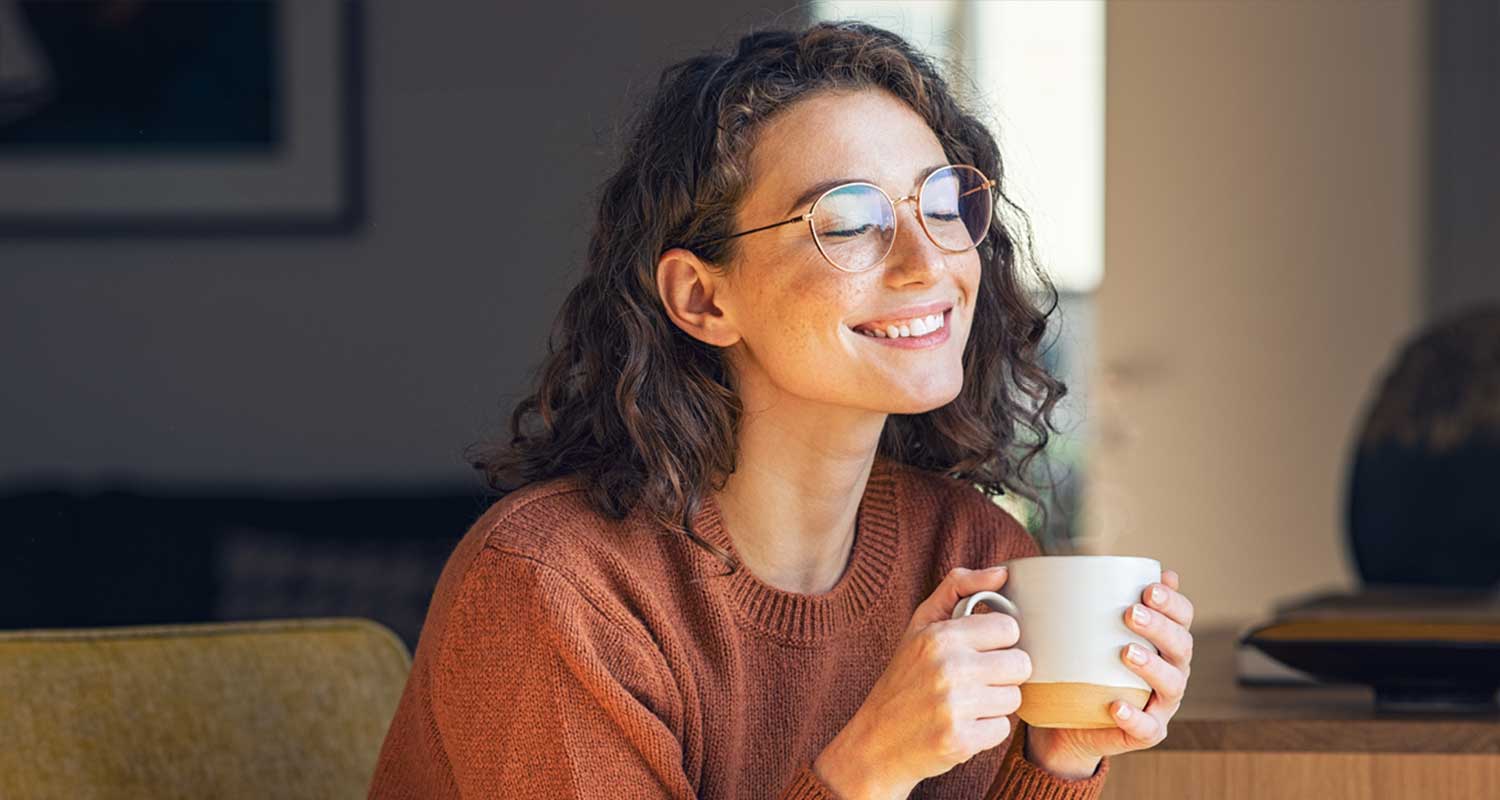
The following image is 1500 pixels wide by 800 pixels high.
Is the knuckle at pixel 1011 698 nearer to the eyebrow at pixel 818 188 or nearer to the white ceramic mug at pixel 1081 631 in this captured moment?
the white ceramic mug at pixel 1081 631

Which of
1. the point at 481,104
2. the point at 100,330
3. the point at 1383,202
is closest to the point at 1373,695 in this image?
the point at 481,104

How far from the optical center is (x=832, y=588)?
1368 millimetres

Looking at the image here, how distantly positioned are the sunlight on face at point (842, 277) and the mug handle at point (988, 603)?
0.19 metres

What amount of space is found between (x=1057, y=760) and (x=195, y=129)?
260 cm

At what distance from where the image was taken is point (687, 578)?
4.18ft

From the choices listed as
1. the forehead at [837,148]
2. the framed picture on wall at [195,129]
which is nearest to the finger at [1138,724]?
the forehead at [837,148]

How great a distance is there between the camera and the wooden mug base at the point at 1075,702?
40.7 inches

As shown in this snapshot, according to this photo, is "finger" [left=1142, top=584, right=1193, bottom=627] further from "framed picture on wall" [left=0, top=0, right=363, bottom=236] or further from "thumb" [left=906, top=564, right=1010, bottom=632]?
"framed picture on wall" [left=0, top=0, right=363, bottom=236]

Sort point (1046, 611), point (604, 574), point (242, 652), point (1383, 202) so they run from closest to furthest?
point (1046, 611)
point (604, 574)
point (242, 652)
point (1383, 202)

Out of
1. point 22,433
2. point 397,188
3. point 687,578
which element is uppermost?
point 397,188

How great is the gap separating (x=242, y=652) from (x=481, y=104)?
212 cm

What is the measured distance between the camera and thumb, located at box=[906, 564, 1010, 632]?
1.08 meters

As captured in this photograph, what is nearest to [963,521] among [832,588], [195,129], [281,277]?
[832,588]

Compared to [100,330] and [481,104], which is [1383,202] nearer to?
[481,104]
